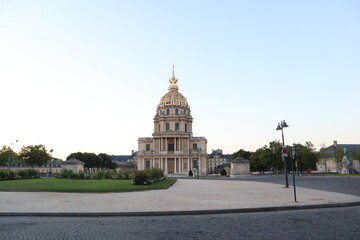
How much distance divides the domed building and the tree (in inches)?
1200

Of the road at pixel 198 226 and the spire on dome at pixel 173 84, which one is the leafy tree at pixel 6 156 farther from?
the road at pixel 198 226

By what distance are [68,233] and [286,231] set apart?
604 centimetres

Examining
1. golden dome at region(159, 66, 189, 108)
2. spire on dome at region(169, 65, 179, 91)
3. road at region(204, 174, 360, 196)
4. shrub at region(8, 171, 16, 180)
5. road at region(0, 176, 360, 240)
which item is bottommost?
road at region(204, 174, 360, 196)

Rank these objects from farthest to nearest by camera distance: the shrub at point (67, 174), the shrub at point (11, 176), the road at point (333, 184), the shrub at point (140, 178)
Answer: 1. the shrub at point (67, 174)
2. the shrub at point (11, 176)
3. the shrub at point (140, 178)
4. the road at point (333, 184)

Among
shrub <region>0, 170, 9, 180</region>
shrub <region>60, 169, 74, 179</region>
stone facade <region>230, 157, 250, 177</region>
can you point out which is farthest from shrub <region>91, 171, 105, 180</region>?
stone facade <region>230, 157, 250, 177</region>

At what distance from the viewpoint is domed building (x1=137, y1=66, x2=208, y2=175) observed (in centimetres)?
9012

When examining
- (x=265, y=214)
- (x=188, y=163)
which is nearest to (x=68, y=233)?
(x=265, y=214)

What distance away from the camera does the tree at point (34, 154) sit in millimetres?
88500

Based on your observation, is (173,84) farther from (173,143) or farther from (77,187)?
(77,187)

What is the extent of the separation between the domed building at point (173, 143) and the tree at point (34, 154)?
3048 centimetres

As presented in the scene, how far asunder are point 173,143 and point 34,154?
4412cm

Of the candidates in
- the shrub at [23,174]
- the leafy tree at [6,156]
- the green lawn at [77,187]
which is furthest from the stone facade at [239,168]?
the leafy tree at [6,156]

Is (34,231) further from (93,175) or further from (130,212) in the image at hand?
(93,175)

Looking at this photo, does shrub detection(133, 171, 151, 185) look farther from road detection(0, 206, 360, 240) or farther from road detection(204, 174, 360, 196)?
road detection(0, 206, 360, 240)
